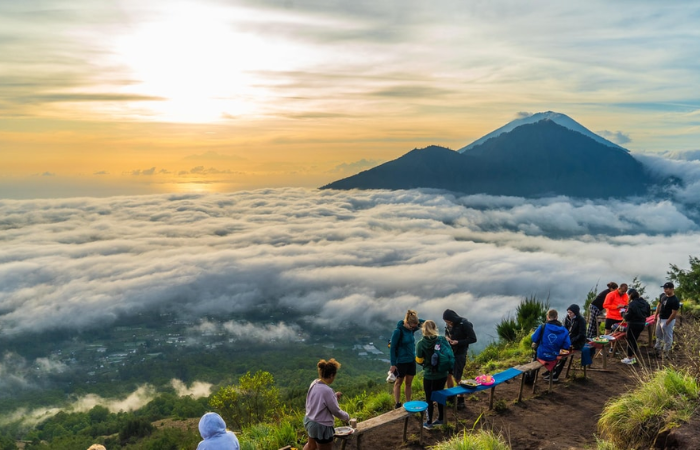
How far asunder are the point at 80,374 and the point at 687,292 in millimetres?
118888

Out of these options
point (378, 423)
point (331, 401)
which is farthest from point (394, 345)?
point (331, 401)

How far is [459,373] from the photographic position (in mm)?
7609

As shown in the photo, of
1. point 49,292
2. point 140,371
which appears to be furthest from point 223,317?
point 49,292

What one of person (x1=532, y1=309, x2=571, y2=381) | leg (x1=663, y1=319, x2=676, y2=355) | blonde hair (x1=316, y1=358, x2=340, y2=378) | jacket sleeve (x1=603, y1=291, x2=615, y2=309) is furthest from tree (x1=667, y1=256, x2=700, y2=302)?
blonde hair (x1=316, y1=358, x2=340, y2=378)

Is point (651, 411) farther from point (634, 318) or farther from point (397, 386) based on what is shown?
point (634, 318)

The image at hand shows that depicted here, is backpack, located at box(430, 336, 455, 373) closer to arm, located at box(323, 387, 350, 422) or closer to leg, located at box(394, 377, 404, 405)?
leg, located at box(394, 377, 404, 405)

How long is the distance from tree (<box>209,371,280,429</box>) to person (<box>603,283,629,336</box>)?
26.7 ft

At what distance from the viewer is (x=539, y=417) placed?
711 cm

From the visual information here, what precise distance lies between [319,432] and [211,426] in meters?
1.60

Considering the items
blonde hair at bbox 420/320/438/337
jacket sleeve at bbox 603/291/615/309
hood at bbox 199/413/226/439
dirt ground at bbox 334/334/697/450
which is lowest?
dirt ground at bbox 334/334/697/450

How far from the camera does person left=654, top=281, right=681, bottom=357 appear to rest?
9.27 meters

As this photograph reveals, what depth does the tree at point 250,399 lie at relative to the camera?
10.4 m

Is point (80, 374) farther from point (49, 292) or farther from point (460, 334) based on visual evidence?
point (460, 334)

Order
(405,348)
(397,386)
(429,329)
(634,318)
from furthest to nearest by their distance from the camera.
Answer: (634,318) < (397,386) < (405,348) < (429,329)
